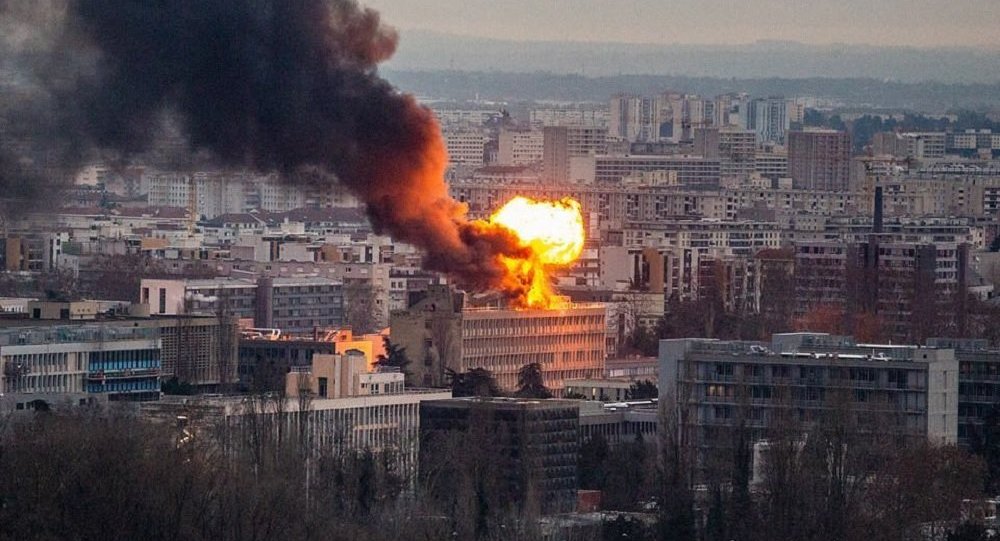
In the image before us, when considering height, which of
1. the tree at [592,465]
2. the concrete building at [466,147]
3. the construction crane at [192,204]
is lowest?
the tree at [592,465]

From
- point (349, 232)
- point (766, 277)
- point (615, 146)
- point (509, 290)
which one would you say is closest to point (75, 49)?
point (509, 290)

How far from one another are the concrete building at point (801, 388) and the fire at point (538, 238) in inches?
140

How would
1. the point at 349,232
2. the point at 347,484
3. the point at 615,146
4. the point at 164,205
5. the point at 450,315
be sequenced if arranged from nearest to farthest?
the point at 347,484 → the point at 450,315 → the point at 349,232 → the point at 164,205 → the point at 615,146

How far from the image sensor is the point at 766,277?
337 ft

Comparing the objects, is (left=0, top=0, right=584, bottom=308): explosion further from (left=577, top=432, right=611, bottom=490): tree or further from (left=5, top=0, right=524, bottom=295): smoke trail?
(left=577, top=432, right=611, bottom=490): tree

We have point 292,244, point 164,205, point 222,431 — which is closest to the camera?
point 222,431

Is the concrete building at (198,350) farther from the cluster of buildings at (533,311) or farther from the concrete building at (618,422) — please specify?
the concrete building at (618,422)

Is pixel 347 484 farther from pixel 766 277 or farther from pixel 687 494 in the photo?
pixel 766 277

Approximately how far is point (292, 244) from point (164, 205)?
125ft

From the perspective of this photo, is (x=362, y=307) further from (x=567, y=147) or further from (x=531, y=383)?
(x=567, y=147)

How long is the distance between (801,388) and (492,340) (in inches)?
573

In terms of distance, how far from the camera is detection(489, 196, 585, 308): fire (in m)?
70.2

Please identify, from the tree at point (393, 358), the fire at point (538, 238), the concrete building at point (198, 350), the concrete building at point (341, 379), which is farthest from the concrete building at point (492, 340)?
the concrete building at point (341, 379)

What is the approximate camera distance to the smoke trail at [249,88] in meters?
55.5
